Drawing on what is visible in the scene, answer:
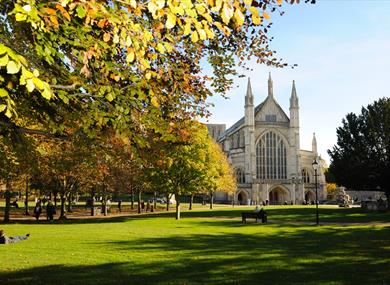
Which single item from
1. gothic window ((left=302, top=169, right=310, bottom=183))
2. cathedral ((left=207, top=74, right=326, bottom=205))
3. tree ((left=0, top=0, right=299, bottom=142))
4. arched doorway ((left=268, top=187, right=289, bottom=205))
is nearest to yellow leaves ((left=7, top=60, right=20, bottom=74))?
tree ((left=0, top=0, right=299, bottom=142))

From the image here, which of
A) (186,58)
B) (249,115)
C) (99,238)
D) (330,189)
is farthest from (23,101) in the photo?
(330,189)

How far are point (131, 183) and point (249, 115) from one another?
50.4 meters

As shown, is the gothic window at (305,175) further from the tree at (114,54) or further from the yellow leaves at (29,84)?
the yellow leaves at (29,84)

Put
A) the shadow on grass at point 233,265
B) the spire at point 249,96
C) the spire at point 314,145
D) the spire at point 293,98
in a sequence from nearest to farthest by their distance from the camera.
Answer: the shadow on grass at point 233,265, the spire at point 249,96, the spire at point 293,98, the spire at point 314,145

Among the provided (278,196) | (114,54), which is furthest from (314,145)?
(114,54)

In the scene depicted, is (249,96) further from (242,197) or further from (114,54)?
(114,54)

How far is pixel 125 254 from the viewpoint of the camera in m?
12.5

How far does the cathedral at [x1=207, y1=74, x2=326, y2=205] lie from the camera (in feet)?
283

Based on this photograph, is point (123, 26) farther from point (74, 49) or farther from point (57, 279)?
point (57, 279)

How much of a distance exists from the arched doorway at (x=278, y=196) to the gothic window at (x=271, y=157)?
3009mm

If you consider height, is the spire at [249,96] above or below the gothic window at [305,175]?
above

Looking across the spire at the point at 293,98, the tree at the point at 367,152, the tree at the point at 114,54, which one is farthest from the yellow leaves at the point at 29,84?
the spire at the point at 293,98

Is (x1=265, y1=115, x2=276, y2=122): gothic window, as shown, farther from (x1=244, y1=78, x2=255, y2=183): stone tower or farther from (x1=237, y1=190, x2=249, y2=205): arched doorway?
(x1=237, y1=190, x2=249, y2=205): arched doorway

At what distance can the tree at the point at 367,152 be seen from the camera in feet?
152
